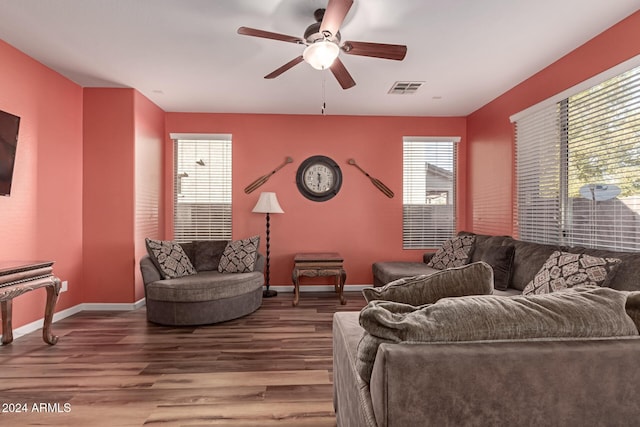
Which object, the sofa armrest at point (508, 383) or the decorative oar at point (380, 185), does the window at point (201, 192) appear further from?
the sofa armrest at point (508, 383)

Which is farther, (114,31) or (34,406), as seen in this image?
(114,31)

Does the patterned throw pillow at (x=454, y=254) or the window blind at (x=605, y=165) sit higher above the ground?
the window blind at (x=605, y=165)

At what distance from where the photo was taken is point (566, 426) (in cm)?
95

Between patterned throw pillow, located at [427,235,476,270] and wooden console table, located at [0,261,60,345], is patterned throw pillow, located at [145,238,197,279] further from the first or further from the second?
patterned throw pillow, located at [427,235,476,270]

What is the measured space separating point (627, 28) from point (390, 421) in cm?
339

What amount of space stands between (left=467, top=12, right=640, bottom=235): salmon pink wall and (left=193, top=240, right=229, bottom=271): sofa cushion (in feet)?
11.9

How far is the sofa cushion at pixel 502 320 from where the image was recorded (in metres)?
0.98

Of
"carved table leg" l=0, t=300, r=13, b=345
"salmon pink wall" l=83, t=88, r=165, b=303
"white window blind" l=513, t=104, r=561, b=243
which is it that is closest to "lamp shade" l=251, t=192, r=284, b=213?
"salmon pink wall" l=83, t=88, r=165, b=303

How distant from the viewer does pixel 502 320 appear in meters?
1.00

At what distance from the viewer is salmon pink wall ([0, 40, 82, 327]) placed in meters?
3.15

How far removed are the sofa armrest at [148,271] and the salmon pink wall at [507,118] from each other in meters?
4.19

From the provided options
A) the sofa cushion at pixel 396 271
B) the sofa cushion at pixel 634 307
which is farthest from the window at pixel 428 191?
the sofa cushion at pixel 634 307

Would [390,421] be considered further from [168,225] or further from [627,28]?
[168,225]

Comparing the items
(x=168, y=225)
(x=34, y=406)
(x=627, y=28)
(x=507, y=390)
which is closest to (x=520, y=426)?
(x=507, y=390)
